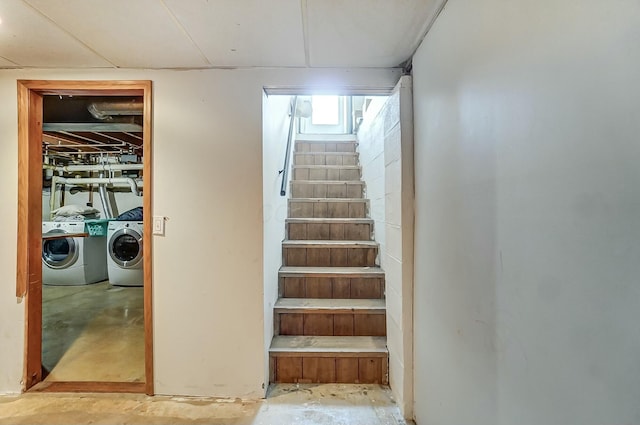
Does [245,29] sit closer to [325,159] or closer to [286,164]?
[286,164]

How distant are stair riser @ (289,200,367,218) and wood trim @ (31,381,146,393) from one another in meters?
1.83

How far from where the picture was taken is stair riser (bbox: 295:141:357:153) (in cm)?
392

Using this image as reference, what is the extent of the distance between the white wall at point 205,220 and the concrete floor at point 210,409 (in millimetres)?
87

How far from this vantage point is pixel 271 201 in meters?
2.14

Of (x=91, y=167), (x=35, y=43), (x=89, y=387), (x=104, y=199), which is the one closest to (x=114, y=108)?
(x=35, y=43)

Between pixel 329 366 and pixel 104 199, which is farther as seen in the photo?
pixel 104 199

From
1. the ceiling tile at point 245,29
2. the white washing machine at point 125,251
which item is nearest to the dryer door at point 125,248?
the white washing machine at point 125,251

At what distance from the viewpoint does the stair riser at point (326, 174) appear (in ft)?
11.5

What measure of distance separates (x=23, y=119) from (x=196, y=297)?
147cm

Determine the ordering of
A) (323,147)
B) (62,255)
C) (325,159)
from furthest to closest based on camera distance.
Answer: (62,255) < (323,147) < (325,159)

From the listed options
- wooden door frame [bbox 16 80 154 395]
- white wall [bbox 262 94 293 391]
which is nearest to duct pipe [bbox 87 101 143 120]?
wooden door frame [bbox 16 80 154 395]

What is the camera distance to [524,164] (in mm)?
759

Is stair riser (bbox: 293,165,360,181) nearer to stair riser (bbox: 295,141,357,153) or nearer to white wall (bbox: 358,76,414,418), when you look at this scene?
stair riser (bbox: 295,141,357,153)

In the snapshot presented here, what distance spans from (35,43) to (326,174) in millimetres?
2546
